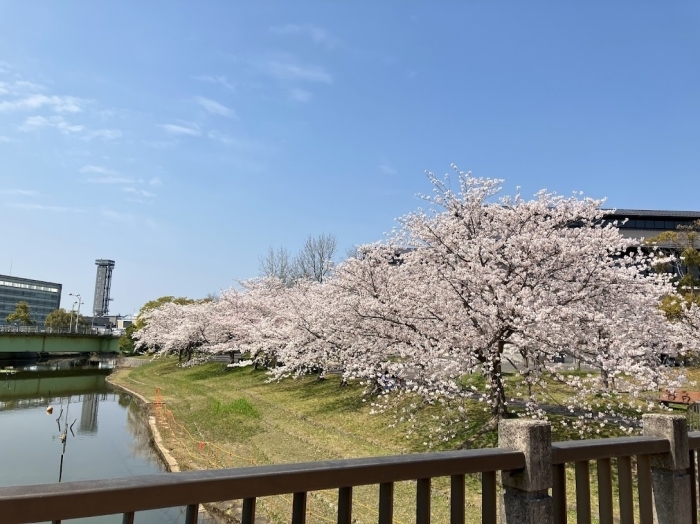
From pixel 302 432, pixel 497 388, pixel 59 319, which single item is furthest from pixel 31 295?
pixel 497 388

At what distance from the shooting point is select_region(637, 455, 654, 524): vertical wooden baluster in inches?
131

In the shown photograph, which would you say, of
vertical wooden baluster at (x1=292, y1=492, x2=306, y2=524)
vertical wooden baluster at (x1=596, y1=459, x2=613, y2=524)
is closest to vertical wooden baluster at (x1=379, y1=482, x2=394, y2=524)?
vertical wooden baluster at (x1=292, y1=492, x2=306, y2=524)

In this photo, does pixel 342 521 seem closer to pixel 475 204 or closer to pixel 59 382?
pixel 475 204

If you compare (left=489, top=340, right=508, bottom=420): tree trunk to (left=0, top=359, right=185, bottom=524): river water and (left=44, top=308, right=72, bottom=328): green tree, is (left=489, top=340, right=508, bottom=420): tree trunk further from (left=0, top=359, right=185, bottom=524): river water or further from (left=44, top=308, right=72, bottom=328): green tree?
(left=44, top=308, right=72, bottom=328): green tree

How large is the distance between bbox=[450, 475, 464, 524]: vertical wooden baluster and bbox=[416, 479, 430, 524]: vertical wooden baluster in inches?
8.4

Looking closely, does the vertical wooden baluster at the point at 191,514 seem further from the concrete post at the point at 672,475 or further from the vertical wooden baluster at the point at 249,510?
the concrete post at the point at 672,475

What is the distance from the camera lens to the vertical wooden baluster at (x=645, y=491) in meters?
3.32

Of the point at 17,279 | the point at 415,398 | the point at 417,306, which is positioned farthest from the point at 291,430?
the point at 17,279

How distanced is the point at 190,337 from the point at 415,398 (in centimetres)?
2631

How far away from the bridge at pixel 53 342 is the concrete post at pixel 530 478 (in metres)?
52.9

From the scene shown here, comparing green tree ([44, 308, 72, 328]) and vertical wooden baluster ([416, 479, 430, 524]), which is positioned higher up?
green tree ([44, 308, 72, 328])

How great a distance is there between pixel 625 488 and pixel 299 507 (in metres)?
2.32

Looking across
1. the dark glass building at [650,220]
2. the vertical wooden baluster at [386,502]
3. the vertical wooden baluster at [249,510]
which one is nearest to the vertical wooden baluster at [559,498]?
the vertical wooden baluster at [386,502]

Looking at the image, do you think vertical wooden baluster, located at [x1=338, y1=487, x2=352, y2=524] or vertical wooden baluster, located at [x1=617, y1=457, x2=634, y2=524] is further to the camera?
vertical wooden baluster, located at [x1=617, y1=457, x2=634, y2=524]
